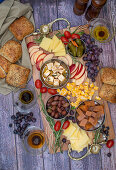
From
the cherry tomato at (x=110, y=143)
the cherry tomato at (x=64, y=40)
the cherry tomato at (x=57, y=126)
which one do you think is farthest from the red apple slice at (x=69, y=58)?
the cherry tomato at (x=110, y=143)

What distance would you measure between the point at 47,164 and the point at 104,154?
706mm

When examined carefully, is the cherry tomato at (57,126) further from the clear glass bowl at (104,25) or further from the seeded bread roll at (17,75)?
the clear glass bowl at (104,25)

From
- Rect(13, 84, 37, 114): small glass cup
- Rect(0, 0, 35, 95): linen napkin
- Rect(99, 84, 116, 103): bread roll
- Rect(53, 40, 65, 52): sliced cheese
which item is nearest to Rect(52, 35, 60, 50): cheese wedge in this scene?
Rect(53, 40, 65, 52): sliced cheese

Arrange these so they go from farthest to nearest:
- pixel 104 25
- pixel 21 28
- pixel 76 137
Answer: pixel 104 25 < pixel 21 28 < pixel 76 137

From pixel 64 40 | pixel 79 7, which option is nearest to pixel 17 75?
pixel 64 40

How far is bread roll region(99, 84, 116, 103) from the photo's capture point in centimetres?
224

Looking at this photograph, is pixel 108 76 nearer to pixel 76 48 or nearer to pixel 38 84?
pixel 76 48

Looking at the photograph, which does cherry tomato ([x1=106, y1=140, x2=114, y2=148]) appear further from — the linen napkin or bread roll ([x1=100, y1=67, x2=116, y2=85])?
the linen napkin

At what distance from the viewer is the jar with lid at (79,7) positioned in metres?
2.17

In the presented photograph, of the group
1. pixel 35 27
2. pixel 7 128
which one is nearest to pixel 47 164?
pixel 7 128

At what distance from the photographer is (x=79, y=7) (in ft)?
7.52

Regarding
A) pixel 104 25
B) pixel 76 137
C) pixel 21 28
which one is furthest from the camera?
pixel 104 25

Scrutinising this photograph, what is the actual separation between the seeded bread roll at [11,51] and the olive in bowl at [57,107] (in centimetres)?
66

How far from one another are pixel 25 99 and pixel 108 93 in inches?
38.5
